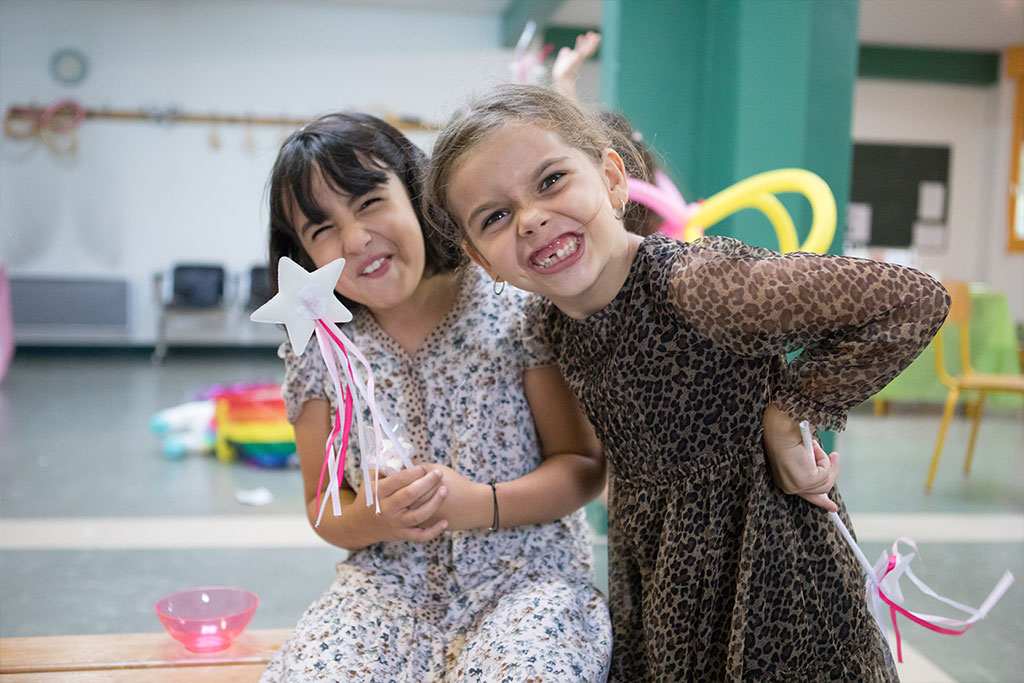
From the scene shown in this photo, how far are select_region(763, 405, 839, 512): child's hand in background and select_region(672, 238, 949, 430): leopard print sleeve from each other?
0.11ft

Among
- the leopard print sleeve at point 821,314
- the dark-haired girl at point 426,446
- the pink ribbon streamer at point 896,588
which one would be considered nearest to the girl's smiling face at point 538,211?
the leopard print sleeve at point 821,314

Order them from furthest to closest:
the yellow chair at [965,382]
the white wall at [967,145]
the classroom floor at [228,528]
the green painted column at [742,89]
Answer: the yellow chair at [965,382], the white wall at [967,145], the green painted column at [742,89], the classroom floor at [228,528]

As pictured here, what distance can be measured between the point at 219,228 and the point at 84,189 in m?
1.14

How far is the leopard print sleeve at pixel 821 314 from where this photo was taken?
95 cm

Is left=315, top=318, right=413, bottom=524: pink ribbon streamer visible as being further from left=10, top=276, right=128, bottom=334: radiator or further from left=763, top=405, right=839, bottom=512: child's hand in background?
left=10, top=276, right=128, bottom=334: radiator

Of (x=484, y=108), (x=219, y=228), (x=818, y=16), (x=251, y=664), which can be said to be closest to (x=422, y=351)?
(x=484, y=108)

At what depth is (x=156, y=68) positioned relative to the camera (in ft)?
24.8

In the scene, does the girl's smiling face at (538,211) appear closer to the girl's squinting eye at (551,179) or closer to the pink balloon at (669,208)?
the girl's squinting eye at (551,179)

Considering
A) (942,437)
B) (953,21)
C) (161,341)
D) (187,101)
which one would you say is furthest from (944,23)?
(187,101)

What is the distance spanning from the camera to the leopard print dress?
3.33ft

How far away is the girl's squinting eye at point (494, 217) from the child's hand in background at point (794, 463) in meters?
0.41

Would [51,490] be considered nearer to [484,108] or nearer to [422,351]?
[422,351]

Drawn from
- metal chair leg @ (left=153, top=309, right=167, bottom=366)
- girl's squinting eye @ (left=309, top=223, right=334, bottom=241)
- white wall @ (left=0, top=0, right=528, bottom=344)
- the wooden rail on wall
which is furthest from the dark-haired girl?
metal chair leg @ (left=153, top=309, right=167, bottom=366)

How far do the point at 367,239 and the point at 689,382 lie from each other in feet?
1.58
